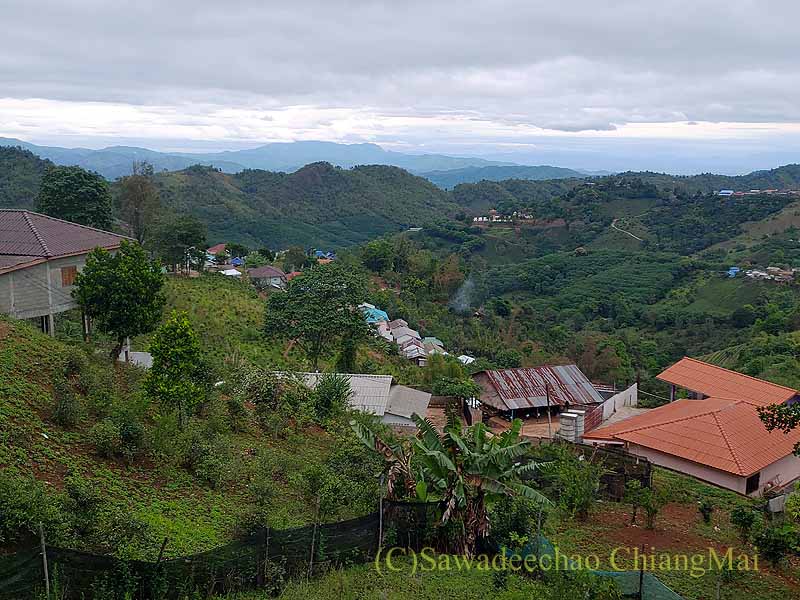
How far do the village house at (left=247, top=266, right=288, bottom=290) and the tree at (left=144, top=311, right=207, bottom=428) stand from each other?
30340 millimetres

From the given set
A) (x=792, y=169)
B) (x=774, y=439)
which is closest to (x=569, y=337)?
(x=774, y=439)

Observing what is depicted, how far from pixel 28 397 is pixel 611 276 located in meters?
50.2

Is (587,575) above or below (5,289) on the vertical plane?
below

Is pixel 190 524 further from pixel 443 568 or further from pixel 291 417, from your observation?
pixel 291 417

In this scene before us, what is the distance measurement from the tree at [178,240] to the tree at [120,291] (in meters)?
18.8

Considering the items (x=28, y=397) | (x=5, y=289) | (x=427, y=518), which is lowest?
(x=427, y=518)

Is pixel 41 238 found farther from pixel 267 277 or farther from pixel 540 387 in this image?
pixel 267 277

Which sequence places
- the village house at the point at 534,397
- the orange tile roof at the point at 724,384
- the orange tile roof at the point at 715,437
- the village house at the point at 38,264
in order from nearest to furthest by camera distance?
the orange tile roof at the point at 715,437 → the village house at the point at 38,264 → the orange tile roof at the point at 724,384 → the village house at the point at 534,397

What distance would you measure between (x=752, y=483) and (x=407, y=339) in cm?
2214

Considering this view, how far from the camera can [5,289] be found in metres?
14.5

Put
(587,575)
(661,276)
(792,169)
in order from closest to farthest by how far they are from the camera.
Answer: (587,575), (661,276), (792,169)

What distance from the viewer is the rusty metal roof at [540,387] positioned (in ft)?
70.5

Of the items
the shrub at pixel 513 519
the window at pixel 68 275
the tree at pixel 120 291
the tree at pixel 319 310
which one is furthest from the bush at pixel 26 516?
the tree at pixel 319 310

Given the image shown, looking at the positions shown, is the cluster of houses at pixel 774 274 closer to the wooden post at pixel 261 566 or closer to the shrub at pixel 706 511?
the shrub at pixel 706 511
